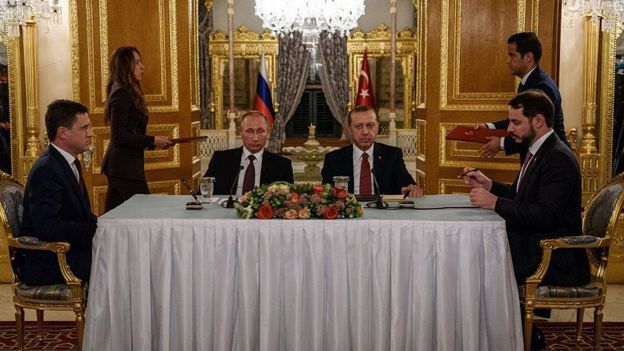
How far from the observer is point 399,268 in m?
3.76

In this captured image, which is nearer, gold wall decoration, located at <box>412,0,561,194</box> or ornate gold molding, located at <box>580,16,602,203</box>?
ornate gold molding, located at <box>580,16,602,203</box>

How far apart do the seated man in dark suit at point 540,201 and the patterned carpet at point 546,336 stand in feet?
2.59

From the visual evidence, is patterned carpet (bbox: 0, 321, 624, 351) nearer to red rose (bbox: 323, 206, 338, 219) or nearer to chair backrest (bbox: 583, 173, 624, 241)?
chair backrest (bbox: 583, 173, 624, 241)

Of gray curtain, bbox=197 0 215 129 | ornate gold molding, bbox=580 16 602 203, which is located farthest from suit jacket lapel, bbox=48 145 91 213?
gray curtain, bbox=197 0 215 129

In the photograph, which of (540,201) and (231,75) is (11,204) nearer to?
(540,201)

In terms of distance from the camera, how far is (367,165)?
489 centimetres

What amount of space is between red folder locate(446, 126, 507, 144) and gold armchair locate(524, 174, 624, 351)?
78 cm

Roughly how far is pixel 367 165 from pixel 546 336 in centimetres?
141

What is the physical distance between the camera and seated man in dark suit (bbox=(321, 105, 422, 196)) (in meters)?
4.86

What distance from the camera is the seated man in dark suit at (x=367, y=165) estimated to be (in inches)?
191

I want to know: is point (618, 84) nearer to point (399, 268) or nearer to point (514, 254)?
point (514, 254)

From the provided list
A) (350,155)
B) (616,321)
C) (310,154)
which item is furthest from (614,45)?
(310,154)

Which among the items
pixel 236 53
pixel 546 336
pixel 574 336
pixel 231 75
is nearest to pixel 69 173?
pixel 546 336

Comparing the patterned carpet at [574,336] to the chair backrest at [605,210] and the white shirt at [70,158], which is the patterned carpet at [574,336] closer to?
the chair backrest at [605,210]
